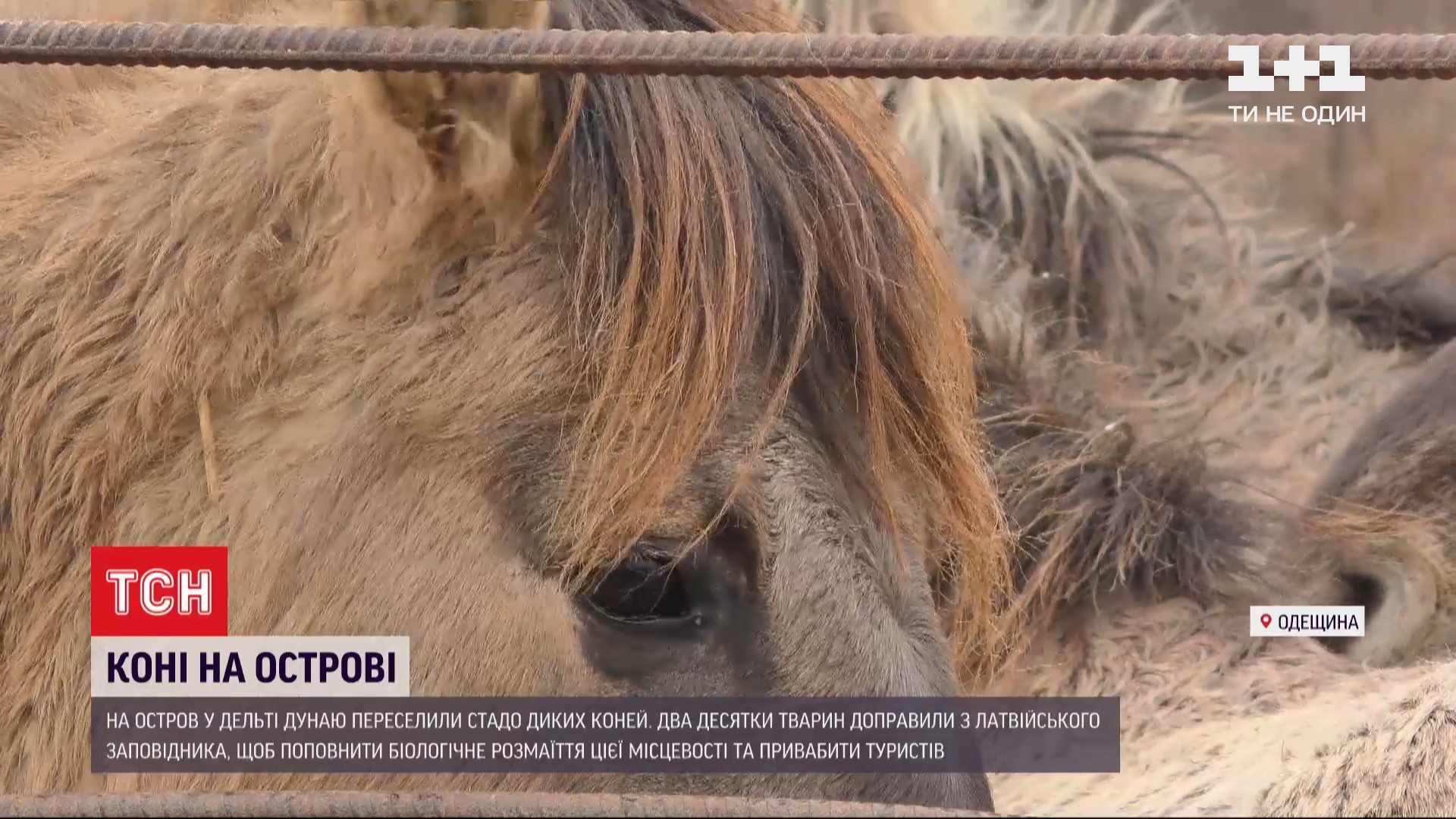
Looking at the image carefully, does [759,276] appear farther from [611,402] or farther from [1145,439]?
[1145,439]

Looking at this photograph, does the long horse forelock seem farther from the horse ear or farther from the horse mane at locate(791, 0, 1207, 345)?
the horse mane at locate(791, 0, 1207, 345)

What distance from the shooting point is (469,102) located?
110cm

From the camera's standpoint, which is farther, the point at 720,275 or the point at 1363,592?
the point at 1363,592

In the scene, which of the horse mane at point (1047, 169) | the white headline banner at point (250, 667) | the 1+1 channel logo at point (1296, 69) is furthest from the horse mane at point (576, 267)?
the horse mane at point (1047, 169)

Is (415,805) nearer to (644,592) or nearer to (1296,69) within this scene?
(644,592)

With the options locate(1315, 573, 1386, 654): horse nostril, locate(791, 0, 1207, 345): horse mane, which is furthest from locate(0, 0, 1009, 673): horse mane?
locate(791, 0, 1207, 345): horse mane

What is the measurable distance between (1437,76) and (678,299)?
594 millimetres

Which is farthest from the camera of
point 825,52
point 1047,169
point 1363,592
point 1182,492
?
point 1047,169

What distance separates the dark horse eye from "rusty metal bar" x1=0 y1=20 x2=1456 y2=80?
0.37 m

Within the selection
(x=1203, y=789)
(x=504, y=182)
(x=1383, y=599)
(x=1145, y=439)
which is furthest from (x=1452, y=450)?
(x=504, y=182)

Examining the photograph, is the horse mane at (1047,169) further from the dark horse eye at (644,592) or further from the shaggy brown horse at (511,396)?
the dark horse eye at (644,592)

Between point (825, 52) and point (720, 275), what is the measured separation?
0.19 metres

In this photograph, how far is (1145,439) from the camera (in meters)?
2.12

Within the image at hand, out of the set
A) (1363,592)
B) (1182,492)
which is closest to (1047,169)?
(1182,492)
